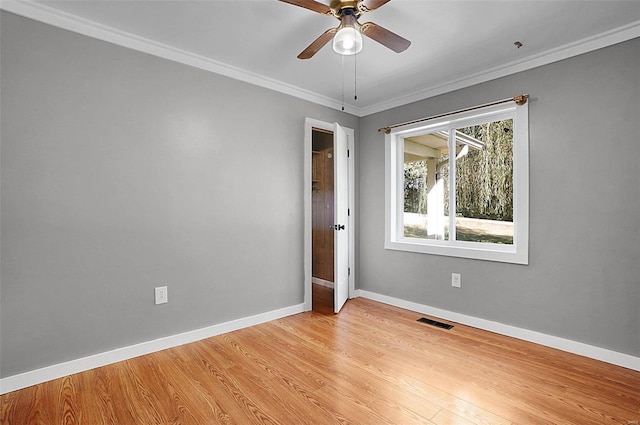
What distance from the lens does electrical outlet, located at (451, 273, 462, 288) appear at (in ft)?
10.8

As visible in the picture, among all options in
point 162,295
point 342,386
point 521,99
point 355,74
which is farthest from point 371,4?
point 162,295

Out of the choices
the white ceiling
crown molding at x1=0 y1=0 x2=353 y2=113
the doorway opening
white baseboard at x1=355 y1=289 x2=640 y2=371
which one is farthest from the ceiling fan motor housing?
white baseboard at x1=355 y1=289 x2=640 y2=371

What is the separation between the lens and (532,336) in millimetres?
2801

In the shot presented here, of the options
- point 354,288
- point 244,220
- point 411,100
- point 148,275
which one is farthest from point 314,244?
point 148,275

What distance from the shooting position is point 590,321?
2521mm

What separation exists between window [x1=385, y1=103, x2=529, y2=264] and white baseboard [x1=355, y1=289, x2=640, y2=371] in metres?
0.60

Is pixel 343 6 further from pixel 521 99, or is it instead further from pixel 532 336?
pixel 532 336

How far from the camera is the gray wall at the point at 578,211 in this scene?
93.3 inches

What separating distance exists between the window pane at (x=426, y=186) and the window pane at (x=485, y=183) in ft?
0.65

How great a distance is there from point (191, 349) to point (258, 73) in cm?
252

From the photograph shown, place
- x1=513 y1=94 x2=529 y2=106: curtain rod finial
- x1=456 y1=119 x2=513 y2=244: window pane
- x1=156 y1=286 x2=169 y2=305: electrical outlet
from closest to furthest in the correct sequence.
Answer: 1. x1=156 y1=286 x2=169 y2=305: electrical outlet
2. x1=513 y1=94 x2=529 y2=106: curtain rod finial
3. x1=456 y1=119 x2=513 y2=244: window pane

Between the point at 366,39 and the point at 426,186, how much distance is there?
1.84 meters

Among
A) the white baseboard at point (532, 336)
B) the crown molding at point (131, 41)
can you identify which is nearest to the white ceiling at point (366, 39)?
the crown molding at point (131, 41)

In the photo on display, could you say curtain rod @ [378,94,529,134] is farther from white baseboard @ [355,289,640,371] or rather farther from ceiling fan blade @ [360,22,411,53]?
white baseboard @ [355,289,640,371]
